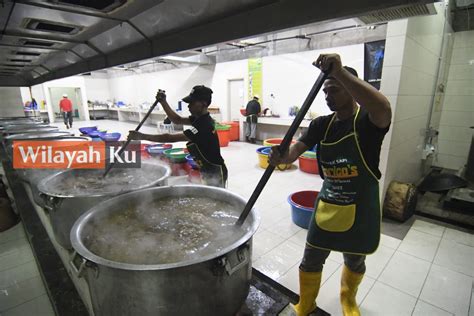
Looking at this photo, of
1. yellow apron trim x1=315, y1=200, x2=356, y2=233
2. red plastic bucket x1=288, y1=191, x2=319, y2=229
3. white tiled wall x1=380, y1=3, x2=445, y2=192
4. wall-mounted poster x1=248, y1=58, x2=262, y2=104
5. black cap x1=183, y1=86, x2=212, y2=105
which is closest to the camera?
yellow apron trim x1=315, y1=200, x2=356, y2=233

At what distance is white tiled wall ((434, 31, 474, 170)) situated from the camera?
15.1ft

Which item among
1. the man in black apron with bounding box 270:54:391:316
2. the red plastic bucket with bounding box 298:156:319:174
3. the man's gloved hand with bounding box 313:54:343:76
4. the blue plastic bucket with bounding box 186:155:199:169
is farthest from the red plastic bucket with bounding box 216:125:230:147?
the man's gloved hand with bounding box 313:54:343:76

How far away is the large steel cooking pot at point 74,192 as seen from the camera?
165cm

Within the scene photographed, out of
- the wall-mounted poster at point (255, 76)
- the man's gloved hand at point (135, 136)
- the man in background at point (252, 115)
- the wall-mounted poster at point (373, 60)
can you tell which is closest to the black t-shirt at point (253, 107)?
the man in background at point (252, 115)

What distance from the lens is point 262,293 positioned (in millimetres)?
1676

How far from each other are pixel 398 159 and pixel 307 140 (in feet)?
7.40

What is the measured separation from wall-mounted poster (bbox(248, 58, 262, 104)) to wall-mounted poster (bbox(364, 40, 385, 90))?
131 inches

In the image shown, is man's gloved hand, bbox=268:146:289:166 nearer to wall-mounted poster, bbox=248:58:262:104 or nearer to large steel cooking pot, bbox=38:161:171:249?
large steel cooking pot, bbox=38:161:171:249

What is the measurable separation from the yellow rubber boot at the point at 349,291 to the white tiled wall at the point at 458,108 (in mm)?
4971

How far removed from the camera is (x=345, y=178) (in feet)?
4.62

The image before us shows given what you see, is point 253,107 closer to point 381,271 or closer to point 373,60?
point 373,60

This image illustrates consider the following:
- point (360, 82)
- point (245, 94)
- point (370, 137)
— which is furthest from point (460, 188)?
point (245, 94)

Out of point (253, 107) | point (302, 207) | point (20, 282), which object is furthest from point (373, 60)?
point (20, 282)

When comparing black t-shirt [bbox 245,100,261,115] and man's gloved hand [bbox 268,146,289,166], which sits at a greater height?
Answer: black t-shirt [bbox 245,100,261,115]
